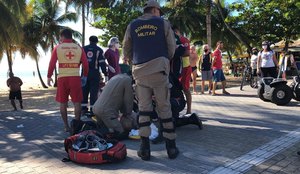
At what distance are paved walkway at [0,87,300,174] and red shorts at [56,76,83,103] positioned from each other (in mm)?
673

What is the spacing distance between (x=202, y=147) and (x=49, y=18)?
1272 inches

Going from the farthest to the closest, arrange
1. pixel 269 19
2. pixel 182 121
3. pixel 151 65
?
pixel 269 19
pixel 182 121
pixel 151 65

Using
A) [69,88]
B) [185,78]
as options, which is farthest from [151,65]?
[185,78]

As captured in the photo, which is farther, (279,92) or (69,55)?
(279,92)

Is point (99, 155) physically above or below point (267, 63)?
below

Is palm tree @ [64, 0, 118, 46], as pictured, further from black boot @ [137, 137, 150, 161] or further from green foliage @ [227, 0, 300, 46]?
black boot @ [137, 137, 150, 161]

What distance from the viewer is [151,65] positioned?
14.7ft

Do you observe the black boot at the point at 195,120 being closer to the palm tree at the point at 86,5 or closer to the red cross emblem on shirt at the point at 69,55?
the red cross emblem on shirt at the point at 69,55

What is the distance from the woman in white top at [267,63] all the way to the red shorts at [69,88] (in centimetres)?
645

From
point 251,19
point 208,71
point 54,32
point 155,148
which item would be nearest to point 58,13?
point 54,32

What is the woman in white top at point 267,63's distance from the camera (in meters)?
10.4

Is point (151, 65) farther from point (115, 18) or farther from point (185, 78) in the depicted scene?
point (115, 18)

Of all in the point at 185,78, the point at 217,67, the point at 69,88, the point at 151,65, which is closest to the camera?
the point at 151,65

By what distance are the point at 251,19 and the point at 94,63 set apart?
21027mm
